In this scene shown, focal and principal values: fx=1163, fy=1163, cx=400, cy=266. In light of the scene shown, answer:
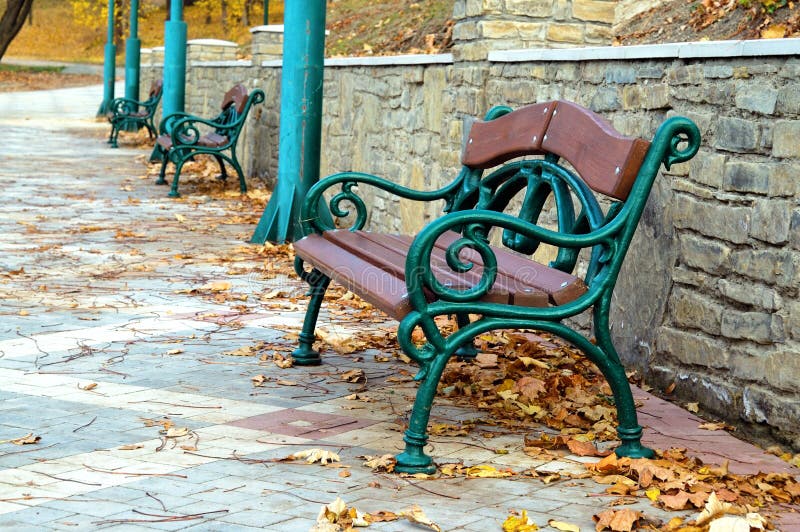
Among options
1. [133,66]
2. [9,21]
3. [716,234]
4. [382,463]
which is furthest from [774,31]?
[9,21]

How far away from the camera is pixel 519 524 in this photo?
2.95m

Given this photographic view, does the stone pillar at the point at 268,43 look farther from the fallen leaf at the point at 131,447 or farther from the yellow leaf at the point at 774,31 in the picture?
the fallen leaf at the point at 131,447

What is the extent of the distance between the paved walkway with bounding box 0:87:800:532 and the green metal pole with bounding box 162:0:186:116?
20.4ft

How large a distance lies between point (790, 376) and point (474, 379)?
4.34ft

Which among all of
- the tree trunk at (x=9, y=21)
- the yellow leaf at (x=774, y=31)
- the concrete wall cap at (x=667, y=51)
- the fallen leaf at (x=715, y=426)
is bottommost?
the fallen leaf at (x=715, y=426)

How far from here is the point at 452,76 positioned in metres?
6.59

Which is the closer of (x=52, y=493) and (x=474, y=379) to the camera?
(x=52, y=493)

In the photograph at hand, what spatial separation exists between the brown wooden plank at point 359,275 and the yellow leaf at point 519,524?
29.8 inches

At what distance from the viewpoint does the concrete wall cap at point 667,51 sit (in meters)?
3.69

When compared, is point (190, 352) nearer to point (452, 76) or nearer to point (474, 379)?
point (474, 379)

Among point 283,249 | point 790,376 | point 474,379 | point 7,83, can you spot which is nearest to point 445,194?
point 474,379

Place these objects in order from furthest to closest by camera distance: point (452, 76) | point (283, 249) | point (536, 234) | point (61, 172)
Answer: point (61, 172) → point (283, 249) → point (452, 76) → point (536, 234)

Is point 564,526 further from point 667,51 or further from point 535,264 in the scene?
point 667,51

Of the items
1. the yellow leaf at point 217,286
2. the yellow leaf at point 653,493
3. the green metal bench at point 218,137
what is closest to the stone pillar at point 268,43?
the green metal bench at point 218,137
